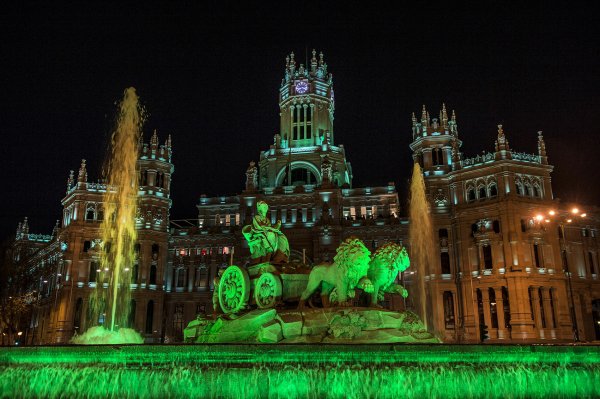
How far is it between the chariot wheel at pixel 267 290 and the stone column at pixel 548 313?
45.1 m

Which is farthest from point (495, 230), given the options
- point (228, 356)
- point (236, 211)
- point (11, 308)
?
point (11, 308)

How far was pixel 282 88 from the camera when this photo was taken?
3538 inches

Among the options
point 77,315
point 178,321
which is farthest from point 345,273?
point 178,321

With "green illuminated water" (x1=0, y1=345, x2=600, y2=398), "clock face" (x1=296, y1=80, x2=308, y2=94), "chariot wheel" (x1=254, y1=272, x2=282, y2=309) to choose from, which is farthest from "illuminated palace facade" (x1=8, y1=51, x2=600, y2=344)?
"green illuminated water" (x1=0, y1=345, x2=600, y2=398)

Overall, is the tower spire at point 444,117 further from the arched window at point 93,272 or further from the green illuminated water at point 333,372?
the green illuminated water at point 333,372

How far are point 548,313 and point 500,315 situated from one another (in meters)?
4.88

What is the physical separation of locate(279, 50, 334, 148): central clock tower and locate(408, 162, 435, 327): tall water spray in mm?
21449

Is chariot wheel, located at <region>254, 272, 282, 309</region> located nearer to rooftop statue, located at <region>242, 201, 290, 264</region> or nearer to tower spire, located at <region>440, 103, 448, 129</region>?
rooftop statue, located at <region>242, 201, 290, 264</region>

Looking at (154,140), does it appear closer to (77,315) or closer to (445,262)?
(77,315)

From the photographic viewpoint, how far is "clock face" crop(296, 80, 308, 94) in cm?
8694

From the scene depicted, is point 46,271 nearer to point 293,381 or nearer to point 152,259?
point 152,259

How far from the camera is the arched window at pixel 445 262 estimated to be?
6162cm

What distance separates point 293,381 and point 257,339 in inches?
143

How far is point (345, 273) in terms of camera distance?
17.6 m
